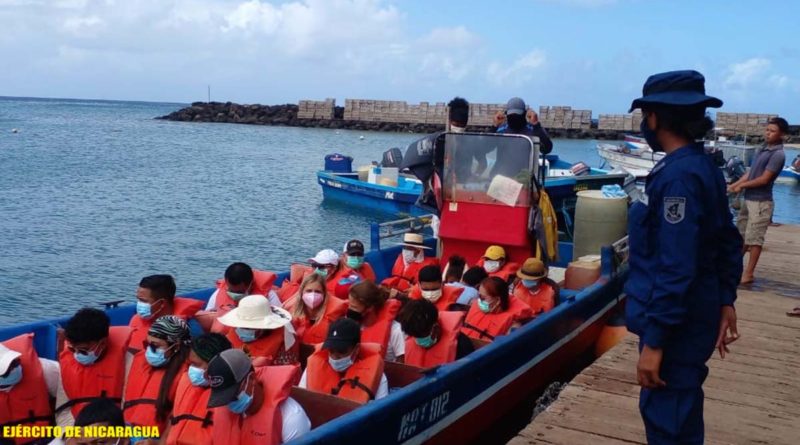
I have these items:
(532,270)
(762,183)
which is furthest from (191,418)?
(762,183)

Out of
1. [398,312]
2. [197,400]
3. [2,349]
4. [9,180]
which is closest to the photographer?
[197,400]

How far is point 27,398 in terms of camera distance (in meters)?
4.72

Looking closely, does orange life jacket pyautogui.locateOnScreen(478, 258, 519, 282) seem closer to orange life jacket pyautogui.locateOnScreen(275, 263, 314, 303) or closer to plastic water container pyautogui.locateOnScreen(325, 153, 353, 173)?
orange life jacket pyautogui.locateOnScreen(275, 263, 314, 303)

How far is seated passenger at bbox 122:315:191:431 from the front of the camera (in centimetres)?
477

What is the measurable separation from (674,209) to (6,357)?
12.9 ft

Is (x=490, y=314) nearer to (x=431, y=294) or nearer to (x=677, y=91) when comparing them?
(x=431, y=294)

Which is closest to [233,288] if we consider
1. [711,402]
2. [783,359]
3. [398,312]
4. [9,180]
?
[398,312]

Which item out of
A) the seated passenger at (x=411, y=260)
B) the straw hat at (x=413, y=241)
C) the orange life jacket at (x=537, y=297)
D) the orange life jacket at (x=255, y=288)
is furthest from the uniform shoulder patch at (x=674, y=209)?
the straw hat at (x=413, y=241)

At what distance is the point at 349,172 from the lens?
27.6m

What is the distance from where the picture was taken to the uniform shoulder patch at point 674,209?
281 centimetres

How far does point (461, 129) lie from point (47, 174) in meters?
31.4

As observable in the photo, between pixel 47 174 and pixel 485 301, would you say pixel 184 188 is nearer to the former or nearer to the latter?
pixel 47 174

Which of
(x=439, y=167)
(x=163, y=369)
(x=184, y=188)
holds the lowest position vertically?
(x=184, y=188)

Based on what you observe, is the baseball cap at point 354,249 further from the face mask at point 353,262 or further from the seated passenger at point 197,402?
the seated passenger at point 197,402
